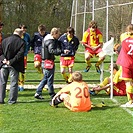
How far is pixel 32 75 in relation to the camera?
702 inches

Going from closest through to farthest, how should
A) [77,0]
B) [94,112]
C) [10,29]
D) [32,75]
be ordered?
[94,112] → [32,75] → [77,0] → [10,29]

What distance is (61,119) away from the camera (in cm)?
855

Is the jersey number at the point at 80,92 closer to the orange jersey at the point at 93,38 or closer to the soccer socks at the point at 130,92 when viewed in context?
the soccer socks at the point at 130,92

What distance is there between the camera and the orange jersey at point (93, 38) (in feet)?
44.2

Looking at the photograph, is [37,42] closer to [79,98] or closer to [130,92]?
[130,92]

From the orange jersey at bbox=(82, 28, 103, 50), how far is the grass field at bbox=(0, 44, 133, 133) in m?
3.18

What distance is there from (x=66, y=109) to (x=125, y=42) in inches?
82.8

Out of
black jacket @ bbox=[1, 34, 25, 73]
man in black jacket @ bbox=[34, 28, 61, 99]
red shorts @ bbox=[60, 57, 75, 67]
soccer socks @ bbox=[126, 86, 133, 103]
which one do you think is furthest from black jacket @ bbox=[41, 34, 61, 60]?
red shorts @ bbox=[60, 57, 75, 67]

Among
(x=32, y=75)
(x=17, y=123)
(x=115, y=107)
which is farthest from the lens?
(x=32, y=75)

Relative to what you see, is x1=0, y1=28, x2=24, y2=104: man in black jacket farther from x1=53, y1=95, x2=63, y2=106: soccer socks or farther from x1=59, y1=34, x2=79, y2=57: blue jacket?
x1=59, y1=34, x2=79, y2=57: blue jacket

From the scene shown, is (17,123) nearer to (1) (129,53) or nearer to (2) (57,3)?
(1) (129,53)

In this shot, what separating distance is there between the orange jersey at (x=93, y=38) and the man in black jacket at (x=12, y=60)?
370cm

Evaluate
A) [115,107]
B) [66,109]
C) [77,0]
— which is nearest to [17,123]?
[66,109]

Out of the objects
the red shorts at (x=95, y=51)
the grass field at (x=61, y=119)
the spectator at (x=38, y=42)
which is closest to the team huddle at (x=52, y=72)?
the grass field at (x=61, y=119)
